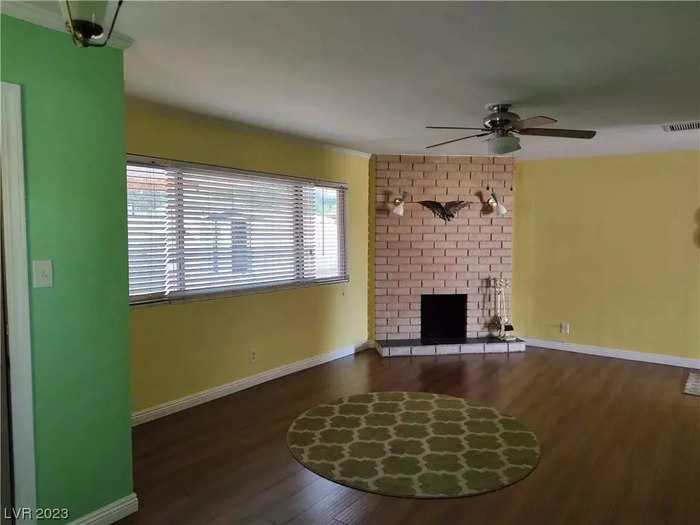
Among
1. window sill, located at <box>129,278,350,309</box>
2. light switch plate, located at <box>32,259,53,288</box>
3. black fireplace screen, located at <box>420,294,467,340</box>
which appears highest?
light switch plate, located at <box>32,259,53,288</box>

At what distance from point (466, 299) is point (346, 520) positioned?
12.9 feet

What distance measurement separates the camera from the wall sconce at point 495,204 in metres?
5.77

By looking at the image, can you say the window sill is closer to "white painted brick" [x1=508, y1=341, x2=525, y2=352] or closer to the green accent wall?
the green accent wall

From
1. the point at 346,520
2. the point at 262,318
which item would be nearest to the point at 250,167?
the point at 262,318

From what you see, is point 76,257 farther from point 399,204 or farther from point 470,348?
point 470,348

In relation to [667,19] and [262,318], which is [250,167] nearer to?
[262,318]

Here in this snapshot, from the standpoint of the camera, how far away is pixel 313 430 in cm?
339

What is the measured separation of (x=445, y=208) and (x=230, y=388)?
3.27 m

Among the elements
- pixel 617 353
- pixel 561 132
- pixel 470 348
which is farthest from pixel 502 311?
pixel 561 132

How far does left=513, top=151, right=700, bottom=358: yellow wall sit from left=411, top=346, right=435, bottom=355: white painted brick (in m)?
1.40

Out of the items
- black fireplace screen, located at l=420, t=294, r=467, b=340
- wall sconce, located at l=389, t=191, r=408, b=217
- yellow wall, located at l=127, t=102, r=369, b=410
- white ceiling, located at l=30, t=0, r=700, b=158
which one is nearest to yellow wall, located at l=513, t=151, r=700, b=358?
black fireplace screen, located at l=420, t=294, r=467, b=340

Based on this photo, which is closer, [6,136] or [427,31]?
[6,136]

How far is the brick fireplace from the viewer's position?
5.73 meters

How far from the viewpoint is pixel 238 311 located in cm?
425
